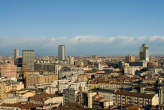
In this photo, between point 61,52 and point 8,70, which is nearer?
point 8,70

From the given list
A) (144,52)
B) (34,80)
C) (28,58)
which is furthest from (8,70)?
(144,52)

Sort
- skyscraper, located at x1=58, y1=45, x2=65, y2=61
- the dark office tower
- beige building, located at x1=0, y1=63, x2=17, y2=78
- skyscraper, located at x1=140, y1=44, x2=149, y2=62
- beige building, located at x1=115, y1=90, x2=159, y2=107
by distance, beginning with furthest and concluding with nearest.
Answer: skyscraper, located at x1=58, y1=45, x2=65, y2=61, skyscraper, located at x1=140, y1=44, x2=149, y2=62, the dark office tower, beige building, located at x1=0, y1=63, x2=17, y2=78, beige building, located at x1=115, y1=90, x2=159, y2=107

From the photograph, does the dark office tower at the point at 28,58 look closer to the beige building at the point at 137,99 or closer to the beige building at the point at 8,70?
the beige building at the point at 8,70

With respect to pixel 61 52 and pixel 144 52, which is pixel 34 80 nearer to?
pixel 144 52

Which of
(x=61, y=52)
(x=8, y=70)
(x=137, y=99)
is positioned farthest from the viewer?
(x=61, y=52)

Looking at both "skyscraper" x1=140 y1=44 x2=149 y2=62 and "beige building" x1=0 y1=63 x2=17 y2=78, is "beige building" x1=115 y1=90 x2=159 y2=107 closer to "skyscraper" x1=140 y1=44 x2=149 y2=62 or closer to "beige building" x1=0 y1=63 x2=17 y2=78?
"beige building" x1=0 y1=63 x2=17 y2=78

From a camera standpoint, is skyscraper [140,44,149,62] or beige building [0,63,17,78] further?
skyscraper [140,44,149,62]

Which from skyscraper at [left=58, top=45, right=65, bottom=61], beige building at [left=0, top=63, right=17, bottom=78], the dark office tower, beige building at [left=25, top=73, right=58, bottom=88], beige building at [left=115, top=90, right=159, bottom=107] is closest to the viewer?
beige building at [left=115, top=90, right=159, bottom=107]

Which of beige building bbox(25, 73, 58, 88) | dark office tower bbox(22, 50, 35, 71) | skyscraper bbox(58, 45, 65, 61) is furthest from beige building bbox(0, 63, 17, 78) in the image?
skyscraper bbox(58, 45, 65, 61)

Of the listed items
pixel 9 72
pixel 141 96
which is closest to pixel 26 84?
pixel 9 72

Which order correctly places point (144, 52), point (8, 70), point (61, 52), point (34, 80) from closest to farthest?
point (34, 80)
point (8, 70)
point (144, 52)
point (61, 52)

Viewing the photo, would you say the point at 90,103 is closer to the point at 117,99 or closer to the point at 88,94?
the point at 88,94

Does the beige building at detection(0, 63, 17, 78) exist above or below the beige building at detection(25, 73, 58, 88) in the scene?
above

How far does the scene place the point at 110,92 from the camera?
126ft
